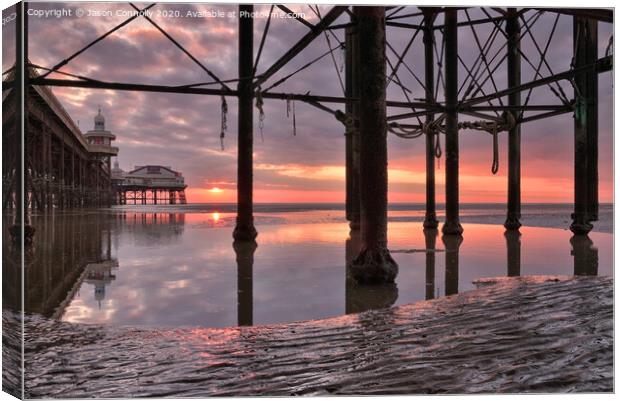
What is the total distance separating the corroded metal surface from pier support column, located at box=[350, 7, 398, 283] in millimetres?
1746

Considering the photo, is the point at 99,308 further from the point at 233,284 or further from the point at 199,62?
the point at 199,62

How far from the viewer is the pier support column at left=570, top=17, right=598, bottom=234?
11.0m

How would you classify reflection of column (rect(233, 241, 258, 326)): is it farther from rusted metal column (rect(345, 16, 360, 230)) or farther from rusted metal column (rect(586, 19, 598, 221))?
rusted metal column (rect(586, 19, 598, 221))

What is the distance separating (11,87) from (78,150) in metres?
39.6

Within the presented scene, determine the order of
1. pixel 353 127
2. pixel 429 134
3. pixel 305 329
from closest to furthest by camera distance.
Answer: pixel 305 329
pixel 353 127
pixel 429 134

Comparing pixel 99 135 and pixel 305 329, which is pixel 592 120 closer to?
pixel 305 329

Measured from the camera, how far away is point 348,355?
2.52 metres

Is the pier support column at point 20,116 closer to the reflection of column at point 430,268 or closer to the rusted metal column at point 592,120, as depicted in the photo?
the reflection of column at point 430,268

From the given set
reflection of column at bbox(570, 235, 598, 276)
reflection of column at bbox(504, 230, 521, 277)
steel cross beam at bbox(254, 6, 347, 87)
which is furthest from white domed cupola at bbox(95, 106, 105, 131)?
reflection of column at bbox(570, 235, 598, 276)

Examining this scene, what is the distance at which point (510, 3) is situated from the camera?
258cm

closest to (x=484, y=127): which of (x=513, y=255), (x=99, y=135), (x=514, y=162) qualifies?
(x=514, y=162)

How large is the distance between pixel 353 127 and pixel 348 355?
12.0 m

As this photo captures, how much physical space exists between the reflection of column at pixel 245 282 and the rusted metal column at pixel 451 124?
17.0ft

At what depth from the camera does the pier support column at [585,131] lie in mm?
11047
